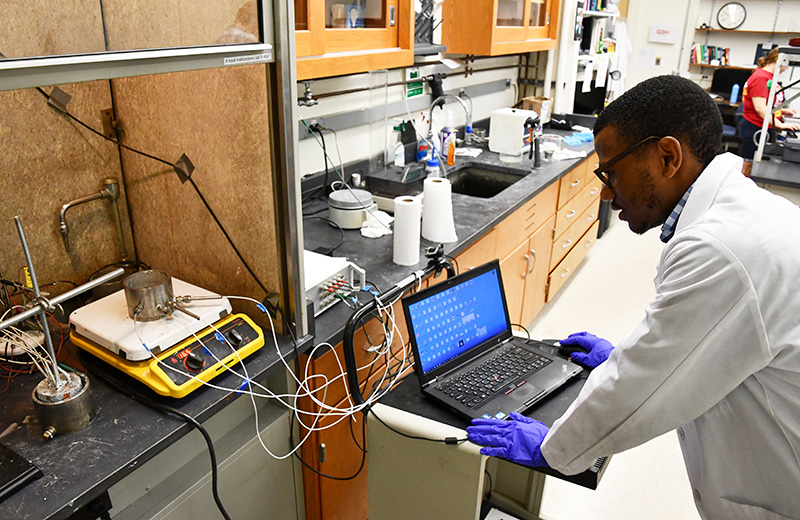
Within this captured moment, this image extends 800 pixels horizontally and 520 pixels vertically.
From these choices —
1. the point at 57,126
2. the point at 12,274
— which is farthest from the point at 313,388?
the point at 57,126

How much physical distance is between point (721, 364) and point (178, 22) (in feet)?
3.85

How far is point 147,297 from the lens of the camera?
50.5 inches

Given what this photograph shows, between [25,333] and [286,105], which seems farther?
[25,333]

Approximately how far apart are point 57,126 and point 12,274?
0.39 m

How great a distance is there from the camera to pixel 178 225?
5.01ft

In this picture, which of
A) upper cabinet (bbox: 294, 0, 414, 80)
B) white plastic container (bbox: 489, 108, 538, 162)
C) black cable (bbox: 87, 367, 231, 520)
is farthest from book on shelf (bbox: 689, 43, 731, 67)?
black cable (bbox: 87, 367, 231, 520)

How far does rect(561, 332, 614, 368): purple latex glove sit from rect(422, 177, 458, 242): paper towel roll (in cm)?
62

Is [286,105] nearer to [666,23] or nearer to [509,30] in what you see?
[509,30]

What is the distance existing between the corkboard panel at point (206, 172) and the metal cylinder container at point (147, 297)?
0.19 m

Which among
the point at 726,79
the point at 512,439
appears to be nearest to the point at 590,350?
the point at 512,439

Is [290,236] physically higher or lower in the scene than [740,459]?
higher

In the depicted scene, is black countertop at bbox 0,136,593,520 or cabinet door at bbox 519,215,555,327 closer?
black countertop at bbox 0,136,593,520

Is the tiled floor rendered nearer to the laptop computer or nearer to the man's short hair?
the laptop computer

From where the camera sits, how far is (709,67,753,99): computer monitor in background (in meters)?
6.84
